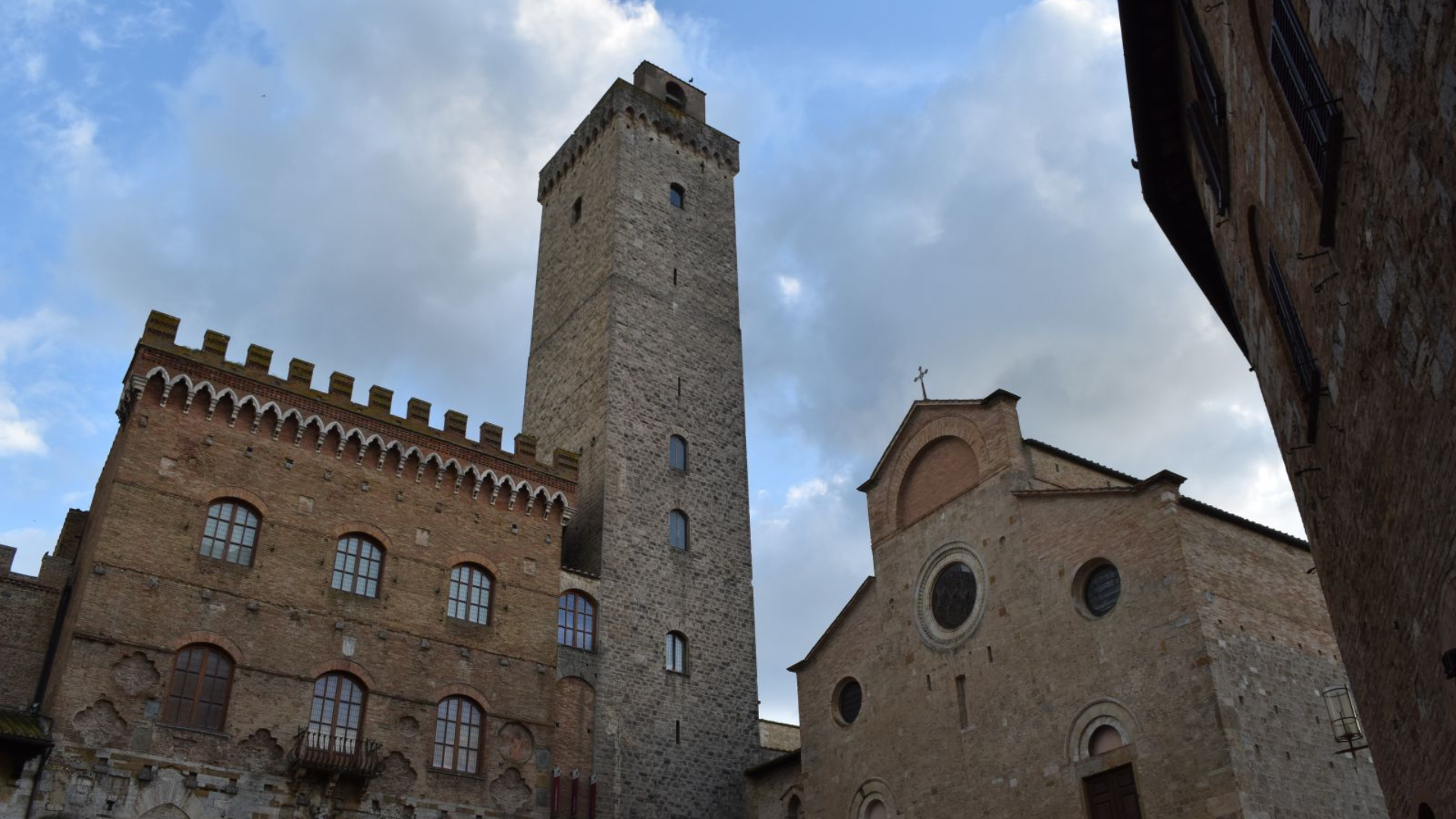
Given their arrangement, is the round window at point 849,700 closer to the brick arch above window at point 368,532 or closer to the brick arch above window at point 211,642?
the brick arch above window at point 368,532

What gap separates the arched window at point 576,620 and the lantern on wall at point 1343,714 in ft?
48.2

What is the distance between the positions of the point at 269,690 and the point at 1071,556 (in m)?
14.7

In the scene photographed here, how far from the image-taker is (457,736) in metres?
21.7

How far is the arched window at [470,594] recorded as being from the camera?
22984 millimetres

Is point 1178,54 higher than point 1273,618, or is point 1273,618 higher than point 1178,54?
point 1178,54

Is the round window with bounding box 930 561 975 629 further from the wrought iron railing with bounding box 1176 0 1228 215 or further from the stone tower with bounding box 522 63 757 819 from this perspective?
the wrought iron railing with bounding box 1176 0 1228 215

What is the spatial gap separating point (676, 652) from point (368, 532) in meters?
8.08

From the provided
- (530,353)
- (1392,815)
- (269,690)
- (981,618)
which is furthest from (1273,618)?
(530,353)

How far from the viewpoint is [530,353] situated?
112ft

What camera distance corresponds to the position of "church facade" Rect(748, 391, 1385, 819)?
1723 cm

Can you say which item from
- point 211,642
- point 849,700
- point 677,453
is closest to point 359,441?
point 211,642

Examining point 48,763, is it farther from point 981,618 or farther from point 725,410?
point 725,410

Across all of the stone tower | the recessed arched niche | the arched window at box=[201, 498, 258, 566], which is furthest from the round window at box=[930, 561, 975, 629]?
the arched window at box=[201, 498, 258, 566]

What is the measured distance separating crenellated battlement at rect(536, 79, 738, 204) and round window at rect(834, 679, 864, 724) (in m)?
18.5
